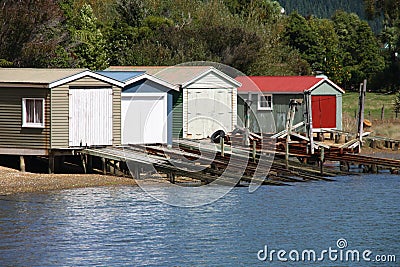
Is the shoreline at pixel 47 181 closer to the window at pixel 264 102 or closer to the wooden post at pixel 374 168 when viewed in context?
the wooden post at pixel 374 168

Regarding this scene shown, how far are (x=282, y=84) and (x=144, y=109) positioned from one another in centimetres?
1313

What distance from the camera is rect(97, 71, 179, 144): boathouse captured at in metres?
37.4

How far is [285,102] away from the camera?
48.8 metres

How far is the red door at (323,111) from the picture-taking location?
4891 cm

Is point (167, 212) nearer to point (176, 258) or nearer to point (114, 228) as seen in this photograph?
point (114, 228)

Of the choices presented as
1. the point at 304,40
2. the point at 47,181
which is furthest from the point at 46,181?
the point at 304,40

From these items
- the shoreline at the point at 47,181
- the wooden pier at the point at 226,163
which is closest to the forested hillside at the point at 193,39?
the wooden pier at the point at 226,163

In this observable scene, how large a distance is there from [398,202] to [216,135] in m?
14.2

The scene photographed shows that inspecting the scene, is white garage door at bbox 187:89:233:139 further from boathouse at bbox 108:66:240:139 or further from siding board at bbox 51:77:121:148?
siding board at bbox 51:77:121:148

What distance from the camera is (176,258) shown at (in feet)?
74.3

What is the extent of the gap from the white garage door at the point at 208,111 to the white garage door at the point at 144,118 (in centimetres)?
523

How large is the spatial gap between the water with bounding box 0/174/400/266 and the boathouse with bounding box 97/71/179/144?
4571 millimetres

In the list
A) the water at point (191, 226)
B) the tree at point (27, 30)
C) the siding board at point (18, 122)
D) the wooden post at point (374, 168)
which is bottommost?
the water at point (191, 226)

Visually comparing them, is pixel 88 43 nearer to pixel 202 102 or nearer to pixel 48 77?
pixel 202 102
